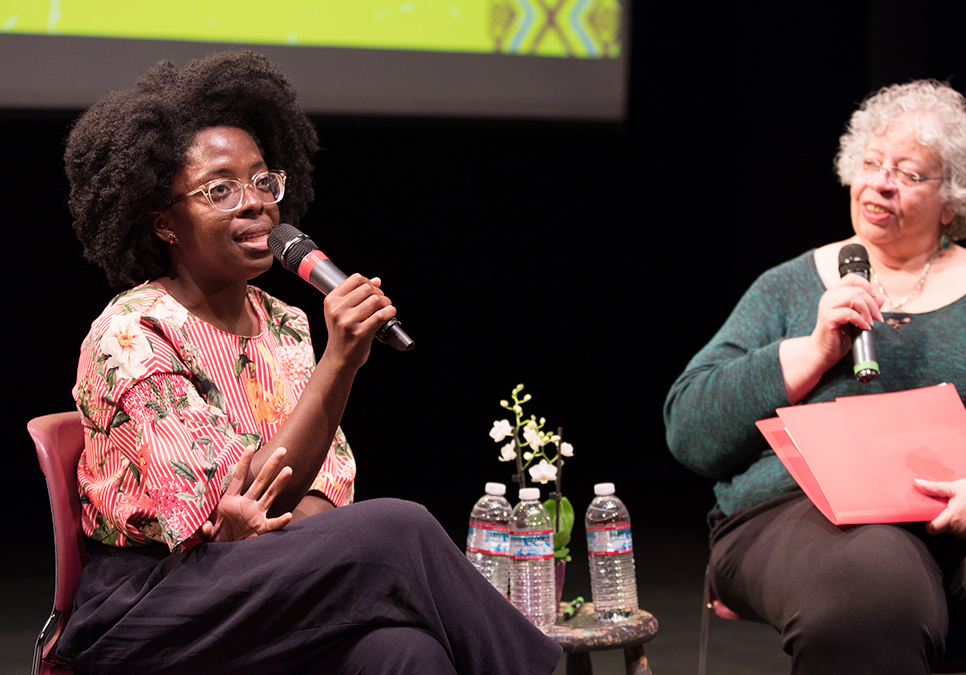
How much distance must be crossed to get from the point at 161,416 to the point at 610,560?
102 centimetres

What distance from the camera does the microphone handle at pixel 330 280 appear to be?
1.36m

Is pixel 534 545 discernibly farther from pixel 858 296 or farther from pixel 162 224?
pixel 162 224

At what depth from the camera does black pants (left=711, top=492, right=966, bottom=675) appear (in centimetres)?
148

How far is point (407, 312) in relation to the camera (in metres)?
4.22

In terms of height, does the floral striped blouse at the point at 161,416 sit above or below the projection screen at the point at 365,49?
below

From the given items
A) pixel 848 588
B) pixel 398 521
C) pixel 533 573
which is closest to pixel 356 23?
pixel 533 573

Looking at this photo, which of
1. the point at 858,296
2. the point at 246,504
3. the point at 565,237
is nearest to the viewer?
the point at 246,504

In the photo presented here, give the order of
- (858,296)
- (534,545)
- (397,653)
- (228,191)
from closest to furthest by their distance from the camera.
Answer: (397,653), (228,191), (858,296), (534,545)

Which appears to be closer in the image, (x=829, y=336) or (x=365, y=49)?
(x=829, y=336)

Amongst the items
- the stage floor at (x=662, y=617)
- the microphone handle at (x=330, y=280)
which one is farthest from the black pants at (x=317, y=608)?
the stage floor at (x=662, y=617)

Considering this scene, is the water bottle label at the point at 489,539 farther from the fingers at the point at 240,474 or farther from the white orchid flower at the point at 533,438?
the fingers at the point at 240,474

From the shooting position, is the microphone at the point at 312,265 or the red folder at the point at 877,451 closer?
the microphone at the point at 312,265

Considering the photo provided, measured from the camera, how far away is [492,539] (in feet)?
6.19

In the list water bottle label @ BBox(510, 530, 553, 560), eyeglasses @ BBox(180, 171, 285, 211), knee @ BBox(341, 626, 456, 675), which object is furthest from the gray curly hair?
knee @ BBox(341, 626, 456, 675)
